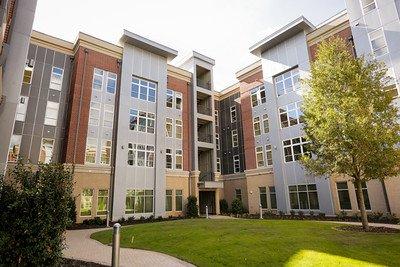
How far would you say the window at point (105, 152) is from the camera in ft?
85.1

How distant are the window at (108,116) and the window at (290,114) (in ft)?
61.1

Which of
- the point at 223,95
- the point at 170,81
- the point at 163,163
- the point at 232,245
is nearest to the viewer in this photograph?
the point at 232,245

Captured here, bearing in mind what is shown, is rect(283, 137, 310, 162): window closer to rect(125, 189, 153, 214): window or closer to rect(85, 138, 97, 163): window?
rect(125, 189, 153, 214): window

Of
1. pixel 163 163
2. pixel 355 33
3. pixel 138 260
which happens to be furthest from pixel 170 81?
pixel 138 260

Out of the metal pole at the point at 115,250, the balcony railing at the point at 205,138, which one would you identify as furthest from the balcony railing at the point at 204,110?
the metal pole at the point at 115,250

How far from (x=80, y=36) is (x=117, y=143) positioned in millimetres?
11293

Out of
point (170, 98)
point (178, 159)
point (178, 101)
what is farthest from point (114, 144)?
point (178, 101)

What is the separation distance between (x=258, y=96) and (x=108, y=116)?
1815 centimetres

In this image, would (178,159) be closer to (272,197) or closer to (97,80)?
(272,197)

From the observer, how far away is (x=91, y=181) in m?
24.6

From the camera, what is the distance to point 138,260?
9758 millimetres

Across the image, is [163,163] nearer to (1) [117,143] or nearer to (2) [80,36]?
(1) [117,143]

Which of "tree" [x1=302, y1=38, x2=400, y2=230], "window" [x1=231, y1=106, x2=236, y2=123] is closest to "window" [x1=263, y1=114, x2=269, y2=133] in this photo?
"window" [x1=231, y1=106, x2=236, y2=123]

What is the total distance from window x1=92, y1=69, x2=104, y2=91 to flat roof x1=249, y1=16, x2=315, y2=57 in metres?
17.9
